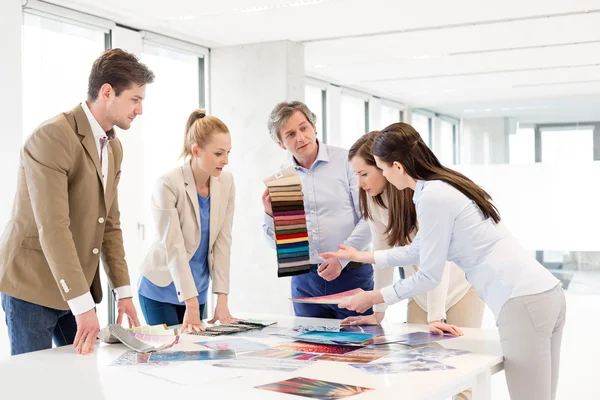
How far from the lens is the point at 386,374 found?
1949mm

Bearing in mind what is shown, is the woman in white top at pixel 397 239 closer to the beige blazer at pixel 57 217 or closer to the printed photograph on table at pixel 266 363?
the printed photograph on table at pixel 266 363

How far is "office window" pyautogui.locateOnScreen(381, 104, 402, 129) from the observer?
391 inches

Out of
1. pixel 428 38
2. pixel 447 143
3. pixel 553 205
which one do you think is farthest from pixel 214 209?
pixel 447 143

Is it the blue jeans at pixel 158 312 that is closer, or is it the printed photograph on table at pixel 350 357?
the printed photograph on table at pixel 350 357

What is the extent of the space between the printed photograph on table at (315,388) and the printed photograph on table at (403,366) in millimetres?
176

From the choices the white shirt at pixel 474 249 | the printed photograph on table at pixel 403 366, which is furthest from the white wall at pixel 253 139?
the printed photograph on table at pixel 403 366

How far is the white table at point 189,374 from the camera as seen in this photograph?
1.79 metres

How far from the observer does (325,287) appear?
3221 millimetres

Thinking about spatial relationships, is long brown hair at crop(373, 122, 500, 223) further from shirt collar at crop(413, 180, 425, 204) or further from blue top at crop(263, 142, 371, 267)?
blue top at crop(263, 142, 371, 267)

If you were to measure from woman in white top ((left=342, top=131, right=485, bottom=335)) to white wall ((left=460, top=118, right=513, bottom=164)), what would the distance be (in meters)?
6.24

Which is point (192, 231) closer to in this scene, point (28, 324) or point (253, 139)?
point (28, 324)

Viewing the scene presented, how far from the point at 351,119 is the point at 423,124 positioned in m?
1.61

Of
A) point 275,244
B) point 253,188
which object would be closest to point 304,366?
point 275,244

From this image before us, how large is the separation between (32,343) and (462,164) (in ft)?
25.4
